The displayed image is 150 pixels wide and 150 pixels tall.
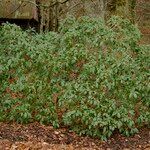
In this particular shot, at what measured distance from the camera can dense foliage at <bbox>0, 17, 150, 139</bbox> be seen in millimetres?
9156

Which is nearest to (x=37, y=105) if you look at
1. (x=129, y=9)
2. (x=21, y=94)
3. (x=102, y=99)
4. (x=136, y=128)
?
(x=21, y=94)

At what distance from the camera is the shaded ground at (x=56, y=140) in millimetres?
8609

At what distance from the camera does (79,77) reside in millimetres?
9422

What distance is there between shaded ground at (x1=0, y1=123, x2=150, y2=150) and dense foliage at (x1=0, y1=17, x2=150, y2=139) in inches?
6.7

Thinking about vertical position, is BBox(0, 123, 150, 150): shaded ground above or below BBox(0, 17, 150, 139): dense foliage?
below

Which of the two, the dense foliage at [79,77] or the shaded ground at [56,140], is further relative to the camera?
the dense foliage at [79,77]

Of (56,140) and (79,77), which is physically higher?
(79,77)

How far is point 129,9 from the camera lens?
16.9m

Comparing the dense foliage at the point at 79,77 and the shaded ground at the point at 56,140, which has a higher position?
the dense foliage at the point at 79,77

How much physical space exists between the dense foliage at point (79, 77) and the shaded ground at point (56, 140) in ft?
0.56

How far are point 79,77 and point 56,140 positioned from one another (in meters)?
1.38

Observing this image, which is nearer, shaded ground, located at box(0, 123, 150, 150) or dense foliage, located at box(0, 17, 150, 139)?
shaded ground, located at box(0, 123, 150, 150)

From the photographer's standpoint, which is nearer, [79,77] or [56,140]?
[56,140]

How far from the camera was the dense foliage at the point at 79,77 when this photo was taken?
9.16m
